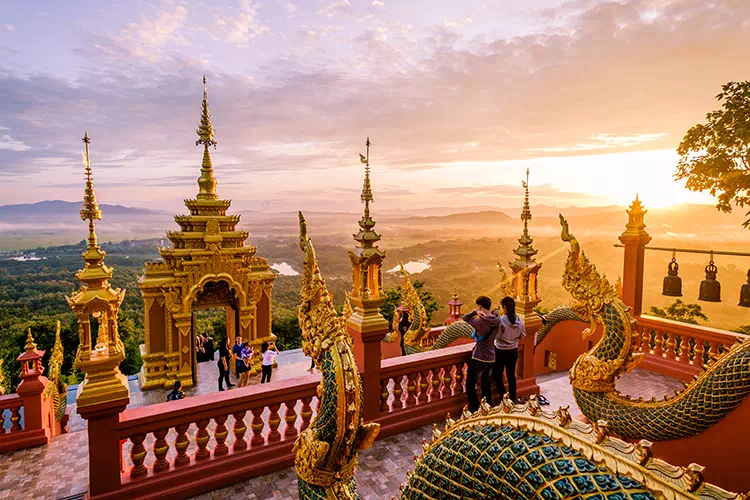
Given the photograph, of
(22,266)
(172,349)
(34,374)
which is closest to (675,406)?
(34,374)

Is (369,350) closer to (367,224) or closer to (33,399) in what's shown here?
(367,224)

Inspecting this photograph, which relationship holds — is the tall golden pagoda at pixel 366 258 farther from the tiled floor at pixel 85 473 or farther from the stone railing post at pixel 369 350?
the tiled floor at pixel 85 473

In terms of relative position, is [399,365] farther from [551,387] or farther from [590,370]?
[551,387]

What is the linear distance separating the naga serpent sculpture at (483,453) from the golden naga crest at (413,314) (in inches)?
311

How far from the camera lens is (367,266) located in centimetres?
588

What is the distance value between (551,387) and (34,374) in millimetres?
8400

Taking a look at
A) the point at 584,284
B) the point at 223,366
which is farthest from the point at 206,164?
the point at 584,284

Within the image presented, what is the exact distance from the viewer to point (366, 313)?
559cm

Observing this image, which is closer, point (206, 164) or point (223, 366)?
point (223, 366)

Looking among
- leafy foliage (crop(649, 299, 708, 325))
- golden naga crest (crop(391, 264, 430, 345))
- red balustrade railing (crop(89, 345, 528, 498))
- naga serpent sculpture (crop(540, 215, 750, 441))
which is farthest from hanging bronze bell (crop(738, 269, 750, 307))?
leafy foliage (crop(649, 299, 708, 325))

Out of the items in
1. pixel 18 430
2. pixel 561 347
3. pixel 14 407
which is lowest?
pixel 561 347

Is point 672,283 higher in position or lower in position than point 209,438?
higher

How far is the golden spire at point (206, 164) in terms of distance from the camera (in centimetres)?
1405

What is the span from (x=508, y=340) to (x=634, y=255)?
4749 millimetres
